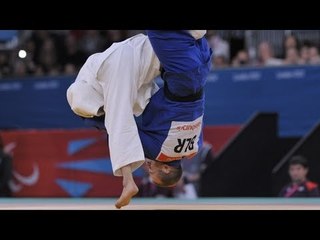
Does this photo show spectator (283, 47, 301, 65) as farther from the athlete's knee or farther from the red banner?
the athlete's knee

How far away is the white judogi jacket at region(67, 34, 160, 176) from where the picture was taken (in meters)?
5.51

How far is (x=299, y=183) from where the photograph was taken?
972cm

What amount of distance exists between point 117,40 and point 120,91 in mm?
6684

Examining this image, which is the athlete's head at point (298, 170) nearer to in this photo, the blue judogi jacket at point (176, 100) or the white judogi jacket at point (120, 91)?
the blue judogi jacket at point (176, 100)

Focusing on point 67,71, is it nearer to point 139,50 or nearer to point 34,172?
point 34,172

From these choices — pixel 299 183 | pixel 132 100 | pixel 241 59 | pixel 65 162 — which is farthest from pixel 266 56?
pixel 132 100

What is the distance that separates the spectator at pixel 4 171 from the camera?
11.1 m

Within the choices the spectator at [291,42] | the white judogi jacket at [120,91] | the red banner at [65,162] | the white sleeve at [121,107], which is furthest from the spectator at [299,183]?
the white sleeve at [121,107]

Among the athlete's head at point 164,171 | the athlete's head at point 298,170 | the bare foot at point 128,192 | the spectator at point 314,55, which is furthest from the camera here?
the spectator at point 314,55

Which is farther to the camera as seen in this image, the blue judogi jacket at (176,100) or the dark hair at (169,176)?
the dark hair at (169,176)

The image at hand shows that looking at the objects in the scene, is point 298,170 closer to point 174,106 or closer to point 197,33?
point 174,106

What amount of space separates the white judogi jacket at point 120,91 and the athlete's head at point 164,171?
443 millimetres

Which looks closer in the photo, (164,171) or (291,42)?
(164,171)

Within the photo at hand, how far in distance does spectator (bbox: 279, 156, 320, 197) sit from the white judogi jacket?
411cm
